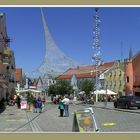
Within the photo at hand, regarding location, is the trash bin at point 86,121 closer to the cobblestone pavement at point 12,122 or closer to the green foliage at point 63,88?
the cobblestone pavement at point 12,122

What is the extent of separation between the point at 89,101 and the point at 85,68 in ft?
257

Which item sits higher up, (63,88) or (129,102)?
(63,88)

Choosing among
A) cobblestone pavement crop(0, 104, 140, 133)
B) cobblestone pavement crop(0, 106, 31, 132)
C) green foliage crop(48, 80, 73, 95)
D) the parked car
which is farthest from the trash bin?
green foliage crop(48, 80, 73, 95)

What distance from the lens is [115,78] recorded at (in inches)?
5502

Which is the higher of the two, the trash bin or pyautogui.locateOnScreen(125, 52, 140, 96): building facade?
pyautogui.locateOnScreen(125, 52, 140, 96): building facade

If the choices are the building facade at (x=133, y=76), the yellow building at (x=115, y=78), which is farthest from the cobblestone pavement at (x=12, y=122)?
the yellow building at (x=115, y=78)

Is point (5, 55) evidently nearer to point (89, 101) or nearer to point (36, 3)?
point (89, 101)

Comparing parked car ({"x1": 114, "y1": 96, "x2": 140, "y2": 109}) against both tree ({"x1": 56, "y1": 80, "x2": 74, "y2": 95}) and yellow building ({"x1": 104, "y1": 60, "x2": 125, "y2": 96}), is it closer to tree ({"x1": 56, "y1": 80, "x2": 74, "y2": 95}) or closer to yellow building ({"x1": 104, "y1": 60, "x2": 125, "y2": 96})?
tree ({"x1": 56, "y1": 80, "x2": 74, "y2": 95})

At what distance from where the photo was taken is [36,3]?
2123 centimetres

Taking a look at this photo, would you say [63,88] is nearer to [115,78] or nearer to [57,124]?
[115,78]

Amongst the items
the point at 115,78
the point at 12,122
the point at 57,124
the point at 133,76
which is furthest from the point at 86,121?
the point at 115,78

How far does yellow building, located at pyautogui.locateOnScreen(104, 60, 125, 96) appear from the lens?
444 ft

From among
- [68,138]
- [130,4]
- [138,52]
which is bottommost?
[68,138]

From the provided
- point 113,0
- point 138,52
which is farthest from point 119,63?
point 113,0
